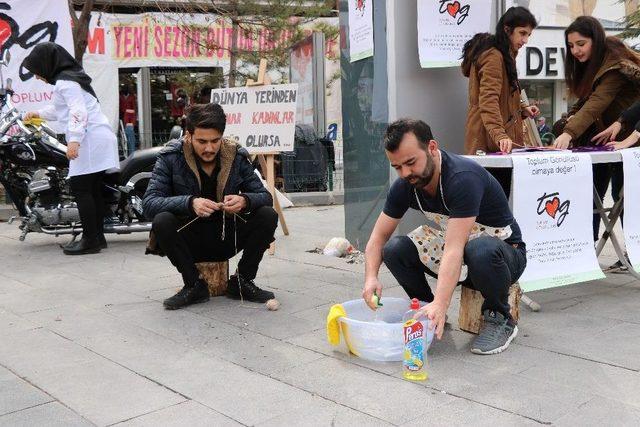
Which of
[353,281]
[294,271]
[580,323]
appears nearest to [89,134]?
[294,271]

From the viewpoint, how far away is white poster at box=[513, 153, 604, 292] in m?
3.70

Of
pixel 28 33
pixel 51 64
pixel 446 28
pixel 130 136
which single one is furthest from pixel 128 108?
pixel 446 28

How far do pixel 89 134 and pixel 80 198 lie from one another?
1.93ft

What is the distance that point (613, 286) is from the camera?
448cm

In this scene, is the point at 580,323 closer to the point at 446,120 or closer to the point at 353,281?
the point at 353,281

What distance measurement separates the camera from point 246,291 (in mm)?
4270

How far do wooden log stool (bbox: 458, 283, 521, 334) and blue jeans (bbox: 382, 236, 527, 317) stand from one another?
0.05m

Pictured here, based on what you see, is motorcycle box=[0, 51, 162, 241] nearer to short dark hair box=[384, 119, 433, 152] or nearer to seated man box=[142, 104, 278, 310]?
seated man box=[142, 104, 278, 310]

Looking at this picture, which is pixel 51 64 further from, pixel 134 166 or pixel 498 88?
pixel 498 88

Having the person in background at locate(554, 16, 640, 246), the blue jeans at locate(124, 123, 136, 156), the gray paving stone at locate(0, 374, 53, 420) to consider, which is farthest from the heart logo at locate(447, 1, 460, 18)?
the blue jeans at locate(124, 123, 136, 156)

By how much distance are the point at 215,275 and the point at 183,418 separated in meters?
1.93

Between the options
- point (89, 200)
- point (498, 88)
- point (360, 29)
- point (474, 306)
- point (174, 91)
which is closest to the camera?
point (474, 306)

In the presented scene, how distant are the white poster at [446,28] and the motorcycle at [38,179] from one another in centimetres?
326

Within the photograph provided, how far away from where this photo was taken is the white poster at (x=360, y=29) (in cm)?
534
